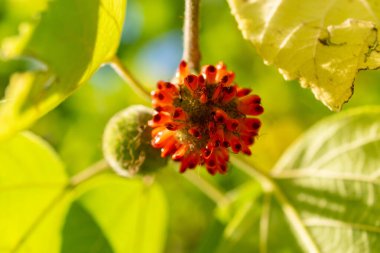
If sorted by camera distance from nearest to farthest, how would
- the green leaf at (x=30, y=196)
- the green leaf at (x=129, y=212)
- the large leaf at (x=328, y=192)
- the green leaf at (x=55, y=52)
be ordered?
the green leaf at (x=55, y=52) → the large leaf at (x=328, y=192) → the green leaf at (x=30, y=196) → the green leaf at (x=129, y=212)

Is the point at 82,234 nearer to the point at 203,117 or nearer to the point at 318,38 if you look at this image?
the point at 203,117

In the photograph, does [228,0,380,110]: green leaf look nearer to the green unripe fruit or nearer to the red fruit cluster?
the red fruit cluster

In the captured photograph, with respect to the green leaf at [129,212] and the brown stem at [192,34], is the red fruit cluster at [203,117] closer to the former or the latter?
the brown stem at [192,34]

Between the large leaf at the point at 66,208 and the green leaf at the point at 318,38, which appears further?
the large leaf at the point at 66,208

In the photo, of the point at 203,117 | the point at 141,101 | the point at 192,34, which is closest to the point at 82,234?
the point at 203,117

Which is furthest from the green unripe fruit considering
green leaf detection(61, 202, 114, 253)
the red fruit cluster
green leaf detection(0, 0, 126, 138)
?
green leaf detection(0, 0, 126, 138)

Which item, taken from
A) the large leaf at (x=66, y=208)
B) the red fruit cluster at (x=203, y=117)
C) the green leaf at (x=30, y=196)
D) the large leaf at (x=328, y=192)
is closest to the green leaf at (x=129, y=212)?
the large leaf at (x=66, y=208)

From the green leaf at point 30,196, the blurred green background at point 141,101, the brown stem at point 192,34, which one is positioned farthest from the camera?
the blurred green background at point 141,101

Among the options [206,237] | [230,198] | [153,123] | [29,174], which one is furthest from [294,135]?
[153,123]
